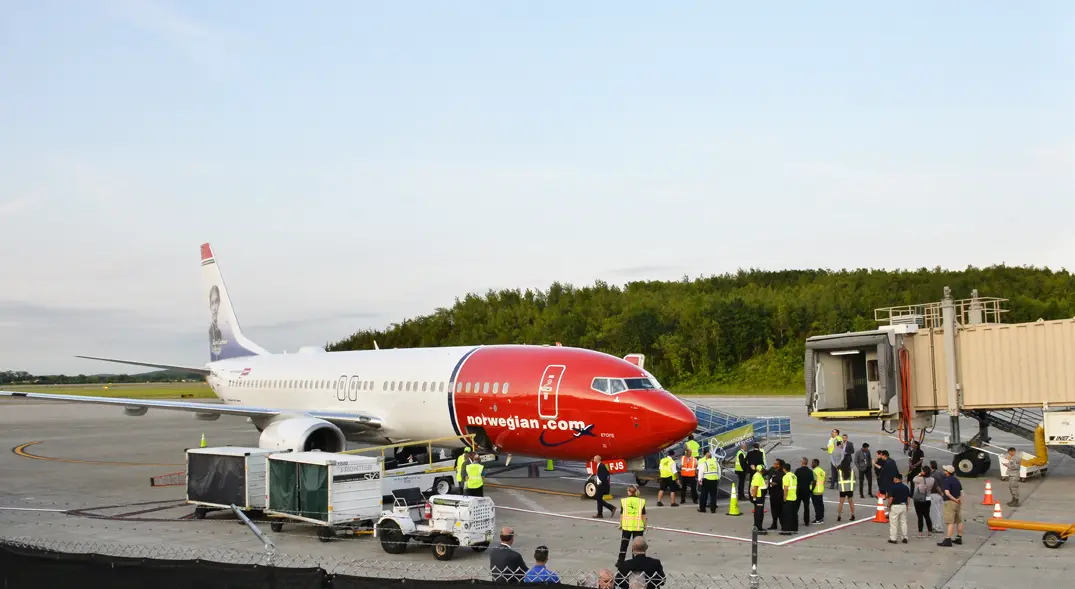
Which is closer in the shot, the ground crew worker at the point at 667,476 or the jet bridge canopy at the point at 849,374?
the ground crew worker at the point at 667,476

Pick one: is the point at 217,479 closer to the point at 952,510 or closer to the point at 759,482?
the point at 759,482

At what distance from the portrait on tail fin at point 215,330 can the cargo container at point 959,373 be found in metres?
25.6

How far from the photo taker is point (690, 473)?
2198 centimetres

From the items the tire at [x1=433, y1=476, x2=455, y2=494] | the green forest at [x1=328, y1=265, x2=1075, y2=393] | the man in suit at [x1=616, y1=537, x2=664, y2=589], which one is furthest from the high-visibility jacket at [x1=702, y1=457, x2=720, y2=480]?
the green forest at [x1=328, y1=265, x2=1075, y2=393]

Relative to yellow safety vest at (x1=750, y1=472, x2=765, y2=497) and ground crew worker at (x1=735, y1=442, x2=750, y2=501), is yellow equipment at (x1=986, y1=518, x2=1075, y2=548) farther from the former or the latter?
ground crew worker at (x1=735, y1=442, x2=750, y2=501)

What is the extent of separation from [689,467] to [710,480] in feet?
5.03

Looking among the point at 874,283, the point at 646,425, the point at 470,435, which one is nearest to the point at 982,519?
the point at 646,425

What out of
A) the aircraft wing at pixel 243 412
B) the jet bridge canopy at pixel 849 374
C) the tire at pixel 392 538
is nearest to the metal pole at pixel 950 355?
the jet bridge canopy at pixel 849 374

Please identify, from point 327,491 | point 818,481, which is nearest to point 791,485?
point 818,481

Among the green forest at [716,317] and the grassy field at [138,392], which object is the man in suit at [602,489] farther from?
the grassy field at [138,392]

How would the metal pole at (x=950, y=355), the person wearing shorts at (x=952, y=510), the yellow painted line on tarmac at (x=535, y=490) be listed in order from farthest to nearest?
the metal pole at (x=950, y=355) → the yellow painted line on tarmac at (x=535, y=490) → the person wearing shorts at (x=952, y=510)

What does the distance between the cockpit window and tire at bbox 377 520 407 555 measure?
764 cm

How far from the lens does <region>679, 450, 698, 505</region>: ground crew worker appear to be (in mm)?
22031

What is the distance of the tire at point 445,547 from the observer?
15.8 metres
